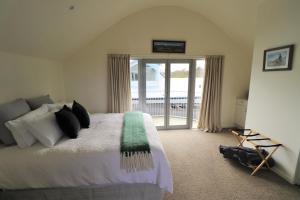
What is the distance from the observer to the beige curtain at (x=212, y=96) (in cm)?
408

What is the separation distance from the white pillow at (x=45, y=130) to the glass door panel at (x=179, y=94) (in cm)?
289

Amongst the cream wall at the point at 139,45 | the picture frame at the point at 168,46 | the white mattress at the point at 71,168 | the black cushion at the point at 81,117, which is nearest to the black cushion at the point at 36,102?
the black cushion at the point at 81,117

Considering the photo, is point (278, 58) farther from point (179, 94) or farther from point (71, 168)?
point (71, 168)

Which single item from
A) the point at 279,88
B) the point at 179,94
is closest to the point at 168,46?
the point at 179,94

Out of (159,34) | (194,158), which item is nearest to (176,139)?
(194,158)

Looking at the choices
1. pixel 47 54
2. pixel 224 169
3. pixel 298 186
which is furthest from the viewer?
pixel 47 54

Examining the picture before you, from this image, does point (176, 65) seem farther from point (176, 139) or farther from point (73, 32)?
point (73, 32)

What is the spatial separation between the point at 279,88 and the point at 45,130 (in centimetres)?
311

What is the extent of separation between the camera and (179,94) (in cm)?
433

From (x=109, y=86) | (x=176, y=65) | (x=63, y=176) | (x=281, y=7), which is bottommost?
(x=63, y=176)

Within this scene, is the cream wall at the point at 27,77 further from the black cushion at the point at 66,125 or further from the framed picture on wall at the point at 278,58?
the framed picture on wall at the point at 278,58

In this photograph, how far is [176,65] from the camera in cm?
418

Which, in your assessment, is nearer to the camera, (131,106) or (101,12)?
(101,12)

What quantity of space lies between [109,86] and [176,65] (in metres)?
1.72
